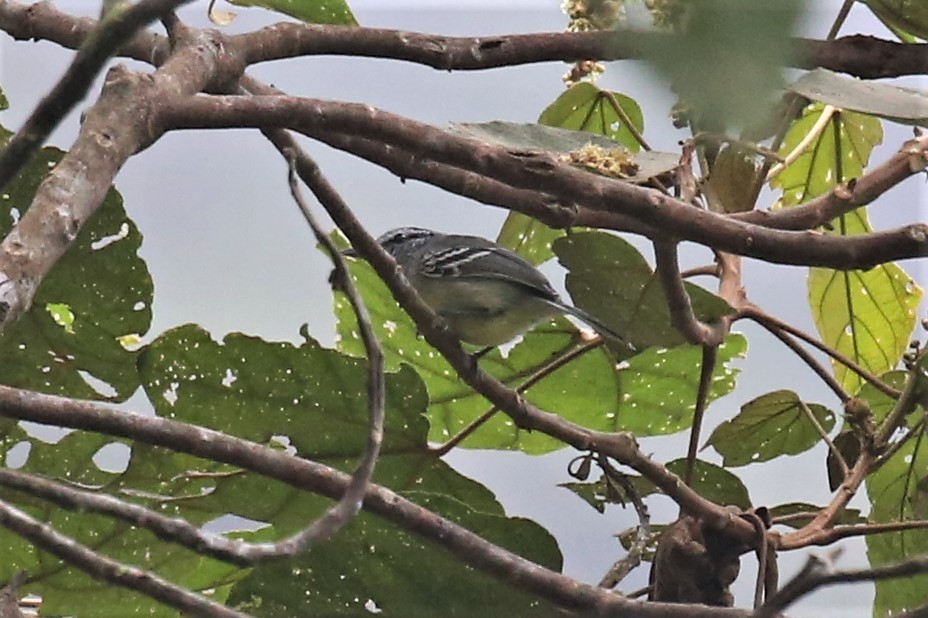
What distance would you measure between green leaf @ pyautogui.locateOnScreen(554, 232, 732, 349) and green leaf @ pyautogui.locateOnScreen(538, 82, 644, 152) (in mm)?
255

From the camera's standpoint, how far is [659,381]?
106cm

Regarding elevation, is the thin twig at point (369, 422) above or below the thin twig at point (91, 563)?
above

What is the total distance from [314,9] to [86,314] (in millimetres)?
303

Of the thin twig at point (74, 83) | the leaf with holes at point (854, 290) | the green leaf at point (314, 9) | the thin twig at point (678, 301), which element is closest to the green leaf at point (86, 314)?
the green leaf at point (314, 9)

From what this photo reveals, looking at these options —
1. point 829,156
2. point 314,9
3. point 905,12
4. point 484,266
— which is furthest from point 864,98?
point 484,266

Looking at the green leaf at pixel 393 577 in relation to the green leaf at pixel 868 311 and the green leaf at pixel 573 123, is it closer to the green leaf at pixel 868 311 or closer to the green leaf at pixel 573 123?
the green leaf at pixel 573 123

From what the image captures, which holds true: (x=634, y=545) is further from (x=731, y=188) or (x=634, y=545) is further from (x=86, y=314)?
(x=86, y=314)

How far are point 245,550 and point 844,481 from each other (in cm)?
59

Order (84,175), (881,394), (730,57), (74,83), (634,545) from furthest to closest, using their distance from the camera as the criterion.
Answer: (881,394), (634,545), (84,175), (74,83), (730,57)

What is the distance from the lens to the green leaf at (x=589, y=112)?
1.09 meters

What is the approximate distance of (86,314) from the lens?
910mm

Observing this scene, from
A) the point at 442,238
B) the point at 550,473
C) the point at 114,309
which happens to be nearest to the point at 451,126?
the point at 114,309

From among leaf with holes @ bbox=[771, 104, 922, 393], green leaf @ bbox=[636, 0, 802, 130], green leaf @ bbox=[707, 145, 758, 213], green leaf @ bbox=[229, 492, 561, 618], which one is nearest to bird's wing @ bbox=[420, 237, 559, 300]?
leaf with holes @ bbox=[771, 104, 922, 393]

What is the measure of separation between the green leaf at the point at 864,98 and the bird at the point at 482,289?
38 centimetres
